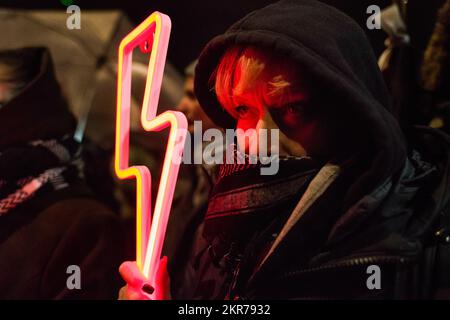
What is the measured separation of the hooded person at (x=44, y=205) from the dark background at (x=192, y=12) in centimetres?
62

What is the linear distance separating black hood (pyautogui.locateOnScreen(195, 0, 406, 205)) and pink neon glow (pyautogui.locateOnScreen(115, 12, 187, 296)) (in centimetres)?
25

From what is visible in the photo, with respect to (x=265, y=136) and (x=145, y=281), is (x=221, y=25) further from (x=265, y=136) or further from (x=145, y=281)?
(x=145, y=281)

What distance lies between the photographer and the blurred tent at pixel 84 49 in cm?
307

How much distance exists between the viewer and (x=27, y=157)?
2.38 meters

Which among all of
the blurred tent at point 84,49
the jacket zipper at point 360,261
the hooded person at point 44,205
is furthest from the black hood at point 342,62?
the blurred tent at point 84,49

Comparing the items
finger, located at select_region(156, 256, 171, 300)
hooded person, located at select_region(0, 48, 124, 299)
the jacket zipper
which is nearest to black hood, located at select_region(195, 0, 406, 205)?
the jacket zipper

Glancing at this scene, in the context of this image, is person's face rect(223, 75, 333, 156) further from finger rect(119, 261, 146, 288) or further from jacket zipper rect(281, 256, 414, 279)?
finger rect(119, 261, 146, 288)

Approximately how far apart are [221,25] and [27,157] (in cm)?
102

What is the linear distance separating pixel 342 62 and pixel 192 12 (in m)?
1.20

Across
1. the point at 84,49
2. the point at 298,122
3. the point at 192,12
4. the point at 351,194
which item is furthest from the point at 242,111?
the point at 84,49

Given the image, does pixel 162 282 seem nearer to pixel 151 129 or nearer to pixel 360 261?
pixel 151 129

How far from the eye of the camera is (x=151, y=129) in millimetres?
1863
